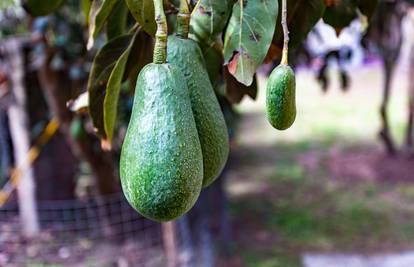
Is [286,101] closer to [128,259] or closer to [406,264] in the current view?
[128,259]

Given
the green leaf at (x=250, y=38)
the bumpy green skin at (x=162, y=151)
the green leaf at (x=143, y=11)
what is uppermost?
the green leaf at (x=143, y=11)

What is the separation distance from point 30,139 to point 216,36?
111 inches

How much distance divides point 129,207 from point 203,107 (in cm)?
250

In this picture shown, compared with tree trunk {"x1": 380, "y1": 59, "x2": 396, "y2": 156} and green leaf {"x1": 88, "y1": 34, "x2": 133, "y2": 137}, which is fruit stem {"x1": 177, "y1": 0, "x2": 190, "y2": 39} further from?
tree trunk {"x1": 380, "y1": 59, "x2": 396, "y2": 156}

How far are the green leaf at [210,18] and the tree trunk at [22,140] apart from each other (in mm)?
2593

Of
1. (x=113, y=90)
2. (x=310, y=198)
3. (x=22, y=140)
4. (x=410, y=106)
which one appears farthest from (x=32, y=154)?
(x=410, y=106)

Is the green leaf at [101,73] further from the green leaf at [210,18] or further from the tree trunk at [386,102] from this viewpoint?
the tree trunk at [386,102]

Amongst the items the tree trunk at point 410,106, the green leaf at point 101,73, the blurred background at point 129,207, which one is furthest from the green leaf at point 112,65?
the tree trunk at point 410,106

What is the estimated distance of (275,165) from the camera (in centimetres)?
541

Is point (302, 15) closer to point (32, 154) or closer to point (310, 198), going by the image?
point (32, 154)

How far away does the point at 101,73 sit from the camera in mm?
895

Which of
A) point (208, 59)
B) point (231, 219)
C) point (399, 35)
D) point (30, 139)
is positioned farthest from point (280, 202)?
point (208, 59)

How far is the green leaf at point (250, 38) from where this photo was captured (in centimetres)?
71

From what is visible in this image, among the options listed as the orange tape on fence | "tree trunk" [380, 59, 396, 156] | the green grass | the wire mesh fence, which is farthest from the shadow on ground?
the orange tape on fence
